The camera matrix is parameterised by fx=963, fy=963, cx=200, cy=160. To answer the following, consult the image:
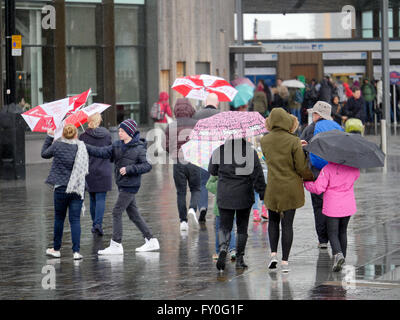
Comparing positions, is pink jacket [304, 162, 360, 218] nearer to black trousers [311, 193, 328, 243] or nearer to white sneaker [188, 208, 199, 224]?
black trousers [311, 193, 328, 243]

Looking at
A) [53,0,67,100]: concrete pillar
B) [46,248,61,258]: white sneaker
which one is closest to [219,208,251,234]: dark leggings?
[46,248,61,258]: white sneaker

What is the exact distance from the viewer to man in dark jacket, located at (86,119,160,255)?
11.1 meters

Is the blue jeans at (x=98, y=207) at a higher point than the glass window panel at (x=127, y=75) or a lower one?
lower

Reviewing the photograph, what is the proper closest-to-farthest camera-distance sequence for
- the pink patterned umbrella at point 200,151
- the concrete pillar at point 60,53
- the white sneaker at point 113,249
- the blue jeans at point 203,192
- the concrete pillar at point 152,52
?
the pink patterned umbrella at point 200,151
the white sneaker at point 113,249
the blue jeans at point 203,192
the concrete pillar at point 60,53
the concrete pillar at point 152,52

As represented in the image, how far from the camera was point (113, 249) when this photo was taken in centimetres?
1105

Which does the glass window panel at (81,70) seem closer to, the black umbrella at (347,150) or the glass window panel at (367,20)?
the black umbrella at (347,150)

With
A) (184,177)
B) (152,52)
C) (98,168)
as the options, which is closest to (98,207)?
(98,168)

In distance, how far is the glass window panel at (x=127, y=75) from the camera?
27.1m

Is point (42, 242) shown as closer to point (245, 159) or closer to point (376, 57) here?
point (245, 159)

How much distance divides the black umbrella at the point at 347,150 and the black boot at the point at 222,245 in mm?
1220


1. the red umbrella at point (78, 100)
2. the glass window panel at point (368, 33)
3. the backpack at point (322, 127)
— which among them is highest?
the glass window panel at point (368, 33)

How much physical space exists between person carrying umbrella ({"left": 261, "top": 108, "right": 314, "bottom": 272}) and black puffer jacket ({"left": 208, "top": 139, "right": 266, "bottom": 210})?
13cm

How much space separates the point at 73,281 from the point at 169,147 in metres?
4.20

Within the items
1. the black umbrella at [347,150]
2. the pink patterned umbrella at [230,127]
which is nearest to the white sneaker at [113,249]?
the pink patterned umbrella at [230,127]
